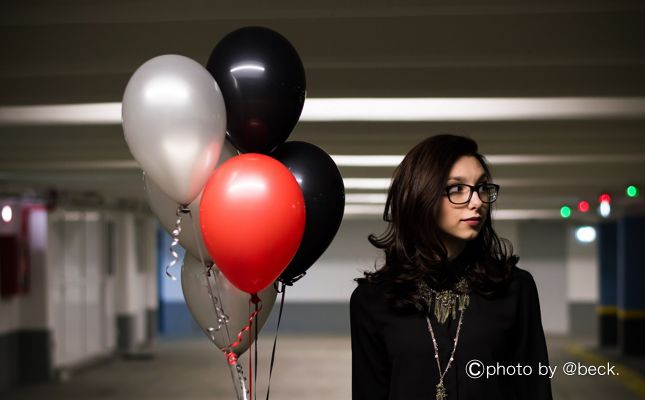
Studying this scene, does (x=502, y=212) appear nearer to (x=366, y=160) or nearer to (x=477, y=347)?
(x=366, y=160)

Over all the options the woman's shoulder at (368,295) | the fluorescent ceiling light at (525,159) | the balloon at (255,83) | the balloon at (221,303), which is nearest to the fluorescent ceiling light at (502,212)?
the fluorescent ceiling light at (525,159)

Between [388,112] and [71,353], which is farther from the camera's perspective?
[71,353]

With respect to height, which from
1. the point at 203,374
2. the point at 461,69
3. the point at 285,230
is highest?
the point at 461,69

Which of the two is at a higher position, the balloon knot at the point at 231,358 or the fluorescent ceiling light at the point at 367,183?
the fluorescent ceiling light at the point at 367,183

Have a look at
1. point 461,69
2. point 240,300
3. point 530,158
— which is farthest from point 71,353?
point 240,300

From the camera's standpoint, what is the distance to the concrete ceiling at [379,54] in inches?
138

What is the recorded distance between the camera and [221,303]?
267 centimetres

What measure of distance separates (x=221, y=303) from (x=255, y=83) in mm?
768

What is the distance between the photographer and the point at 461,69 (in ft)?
14.7

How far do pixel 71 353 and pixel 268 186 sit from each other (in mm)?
11421

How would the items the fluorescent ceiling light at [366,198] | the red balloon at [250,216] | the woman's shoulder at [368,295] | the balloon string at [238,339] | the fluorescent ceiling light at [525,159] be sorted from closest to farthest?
the woman's shoulder at [368,295] < the red balloon at [250,216] < the balloon string at [238,339] < the fluorescent ceiling light at [525,159] < the fluorescent ceiling light at [366,198]

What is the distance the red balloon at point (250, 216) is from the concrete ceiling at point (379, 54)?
1.35 m

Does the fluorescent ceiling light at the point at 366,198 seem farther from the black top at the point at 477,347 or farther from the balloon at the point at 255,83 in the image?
the black top at the point at 477,347

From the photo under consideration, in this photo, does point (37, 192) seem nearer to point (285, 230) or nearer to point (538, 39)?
point (538, 39)
